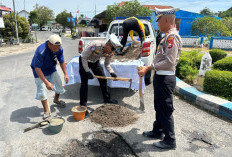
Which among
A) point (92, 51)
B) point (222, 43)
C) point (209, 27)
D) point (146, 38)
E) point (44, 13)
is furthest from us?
point (44, 13)

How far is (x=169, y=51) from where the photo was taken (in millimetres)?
2258

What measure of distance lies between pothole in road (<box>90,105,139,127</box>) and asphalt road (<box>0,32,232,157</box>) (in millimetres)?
114

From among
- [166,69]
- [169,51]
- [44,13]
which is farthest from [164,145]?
[44,13]

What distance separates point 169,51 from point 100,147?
1.71 metres

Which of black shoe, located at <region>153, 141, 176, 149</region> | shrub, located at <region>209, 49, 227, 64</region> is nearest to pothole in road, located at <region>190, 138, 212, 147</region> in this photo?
black shoe, located at <region>153, 141, 176, 149</region>

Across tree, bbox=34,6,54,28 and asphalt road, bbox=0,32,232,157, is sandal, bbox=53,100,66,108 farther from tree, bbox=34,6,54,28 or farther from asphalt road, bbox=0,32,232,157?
tree, bbox=34,6,54,28

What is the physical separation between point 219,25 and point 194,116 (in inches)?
686

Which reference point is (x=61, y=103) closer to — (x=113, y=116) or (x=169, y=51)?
(x=113, y=116)

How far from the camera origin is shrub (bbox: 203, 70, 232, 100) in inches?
155

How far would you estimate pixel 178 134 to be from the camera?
2.99m

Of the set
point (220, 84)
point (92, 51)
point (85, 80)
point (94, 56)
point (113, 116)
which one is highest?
point (92, 51)

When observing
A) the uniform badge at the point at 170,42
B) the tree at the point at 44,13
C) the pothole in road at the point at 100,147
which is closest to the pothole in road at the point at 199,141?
the pothole in road at the point at 100,147

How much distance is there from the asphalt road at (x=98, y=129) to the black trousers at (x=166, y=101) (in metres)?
0.32

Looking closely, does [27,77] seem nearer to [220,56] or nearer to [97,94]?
[97,94]
